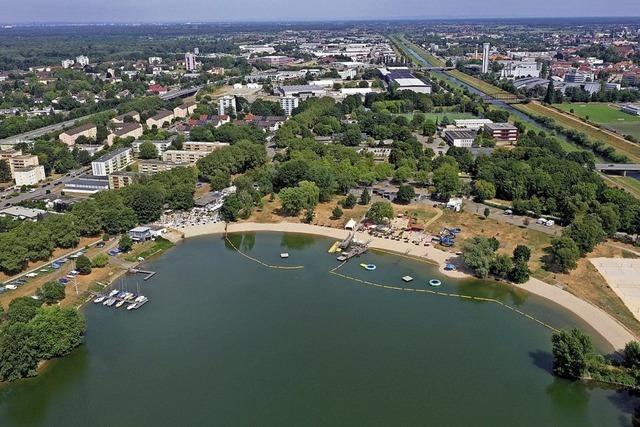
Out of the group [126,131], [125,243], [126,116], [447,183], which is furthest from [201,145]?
[447,183]

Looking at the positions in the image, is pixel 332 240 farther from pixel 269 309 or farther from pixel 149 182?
pixel 149 182

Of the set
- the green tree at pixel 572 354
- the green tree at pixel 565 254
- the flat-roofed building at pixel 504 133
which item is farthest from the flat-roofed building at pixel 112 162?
the green tree at pixel 572 354

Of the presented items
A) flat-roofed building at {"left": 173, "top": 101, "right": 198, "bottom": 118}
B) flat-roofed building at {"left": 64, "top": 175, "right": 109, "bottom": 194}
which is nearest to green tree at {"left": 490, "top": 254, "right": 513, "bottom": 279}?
flat-roofed building at {"left": 64, "top": 175, "right": 109, "bottom": 194}

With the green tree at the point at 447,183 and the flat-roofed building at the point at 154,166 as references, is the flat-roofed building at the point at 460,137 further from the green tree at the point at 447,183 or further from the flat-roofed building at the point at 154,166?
the flat-roofed building at the point at 154,166

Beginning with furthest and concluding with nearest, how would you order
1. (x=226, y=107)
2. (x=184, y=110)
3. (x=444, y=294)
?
(x=184, y=110), (x=226, y=107), (x=444, y=294)

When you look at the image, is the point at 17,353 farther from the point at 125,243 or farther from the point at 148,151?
the point at 148,151

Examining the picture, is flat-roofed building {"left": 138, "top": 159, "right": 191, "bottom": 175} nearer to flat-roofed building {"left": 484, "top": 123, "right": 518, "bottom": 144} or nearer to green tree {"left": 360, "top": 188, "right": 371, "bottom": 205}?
green tree {"left": 360, "top": 188, "right": 371, "bottom": 205}
